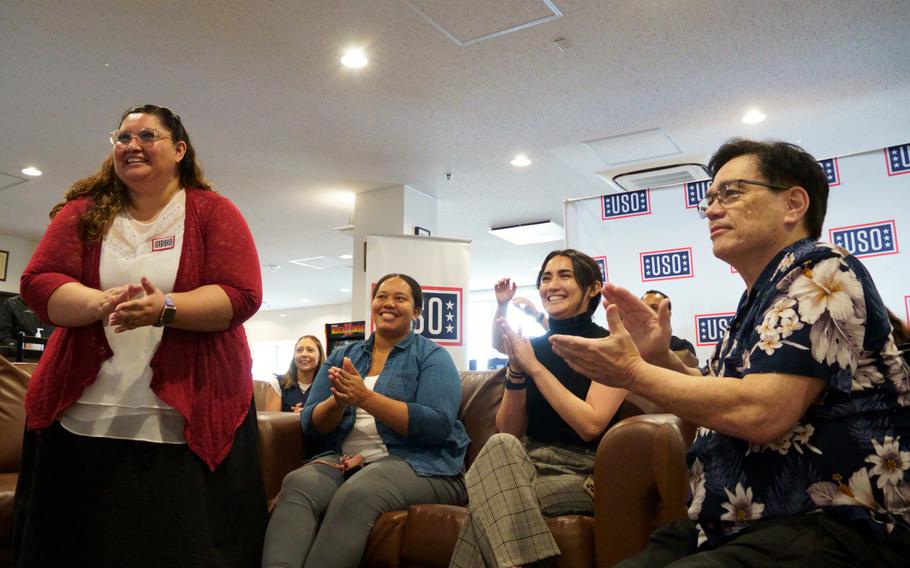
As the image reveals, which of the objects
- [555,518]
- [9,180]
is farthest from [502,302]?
[9,180]

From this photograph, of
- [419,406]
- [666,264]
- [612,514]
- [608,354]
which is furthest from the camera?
[666,264]

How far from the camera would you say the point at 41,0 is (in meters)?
3.75

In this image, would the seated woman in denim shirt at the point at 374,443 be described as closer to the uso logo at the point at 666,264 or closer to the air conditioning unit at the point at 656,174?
the uso logo at the point at 666,264

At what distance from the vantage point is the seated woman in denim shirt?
2039 mm

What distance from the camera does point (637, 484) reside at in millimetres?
1597

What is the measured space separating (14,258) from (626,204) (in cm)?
819

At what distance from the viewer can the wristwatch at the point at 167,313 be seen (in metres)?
1.40

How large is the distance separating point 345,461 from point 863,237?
3.50 m

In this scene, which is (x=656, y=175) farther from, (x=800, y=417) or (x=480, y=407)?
(x=800, y=417)

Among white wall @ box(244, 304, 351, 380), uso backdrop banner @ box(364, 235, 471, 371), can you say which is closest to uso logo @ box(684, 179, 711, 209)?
uso backdrop banner @ box(364, 235, 471, 371)

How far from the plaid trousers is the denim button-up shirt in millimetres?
486

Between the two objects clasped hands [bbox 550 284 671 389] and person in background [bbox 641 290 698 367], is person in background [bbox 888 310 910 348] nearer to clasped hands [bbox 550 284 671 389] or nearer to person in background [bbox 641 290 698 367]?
clasped hands [bbox 550 284 671 389]

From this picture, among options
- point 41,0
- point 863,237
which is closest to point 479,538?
point 863,237

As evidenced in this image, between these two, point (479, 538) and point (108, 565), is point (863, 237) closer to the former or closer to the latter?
point (479, 538)
